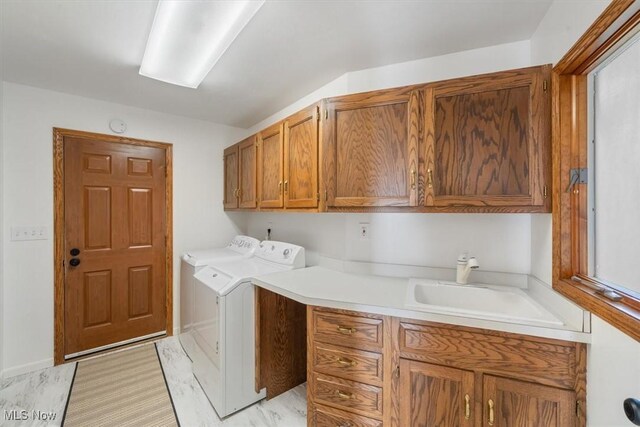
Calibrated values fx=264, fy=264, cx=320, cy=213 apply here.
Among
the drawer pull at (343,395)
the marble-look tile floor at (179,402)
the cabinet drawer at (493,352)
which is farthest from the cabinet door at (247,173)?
the cabinet drawer at (493,352)

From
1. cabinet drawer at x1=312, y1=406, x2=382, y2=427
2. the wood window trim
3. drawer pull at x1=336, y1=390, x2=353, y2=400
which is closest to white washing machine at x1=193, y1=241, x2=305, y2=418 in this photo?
cabinet drawer at x1=312, y1=406, x2=382, y2=427

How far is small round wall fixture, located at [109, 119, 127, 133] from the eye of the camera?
2.47 m

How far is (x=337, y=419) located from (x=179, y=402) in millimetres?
1175

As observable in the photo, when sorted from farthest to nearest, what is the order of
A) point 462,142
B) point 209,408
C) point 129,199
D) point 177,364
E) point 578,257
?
point 129,199
point 177,364
point 209,408
point 462,142
point 578,257

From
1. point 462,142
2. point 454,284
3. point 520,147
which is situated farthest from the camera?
point 454,284

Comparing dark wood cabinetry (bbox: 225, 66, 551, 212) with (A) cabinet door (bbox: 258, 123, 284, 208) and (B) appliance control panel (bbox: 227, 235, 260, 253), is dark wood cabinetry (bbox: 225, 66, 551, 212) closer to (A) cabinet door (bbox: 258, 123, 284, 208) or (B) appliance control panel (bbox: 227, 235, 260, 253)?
(A) cabinet door (bbox: 258, 123, 284, 208)

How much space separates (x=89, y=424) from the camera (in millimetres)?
1637

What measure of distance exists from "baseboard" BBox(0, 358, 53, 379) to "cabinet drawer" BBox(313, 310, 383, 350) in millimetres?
2454

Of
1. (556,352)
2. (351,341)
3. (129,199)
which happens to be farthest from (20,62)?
(556,352)

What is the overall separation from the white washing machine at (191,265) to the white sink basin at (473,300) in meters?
1.61

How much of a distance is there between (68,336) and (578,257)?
11.9 ft

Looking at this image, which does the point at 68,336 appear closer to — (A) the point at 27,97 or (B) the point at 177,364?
(B) the point at 177,364

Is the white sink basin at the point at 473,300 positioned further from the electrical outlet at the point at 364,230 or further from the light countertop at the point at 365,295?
the electrical outlet at the point at 364,230

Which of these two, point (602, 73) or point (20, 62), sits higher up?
point (20, 62)
